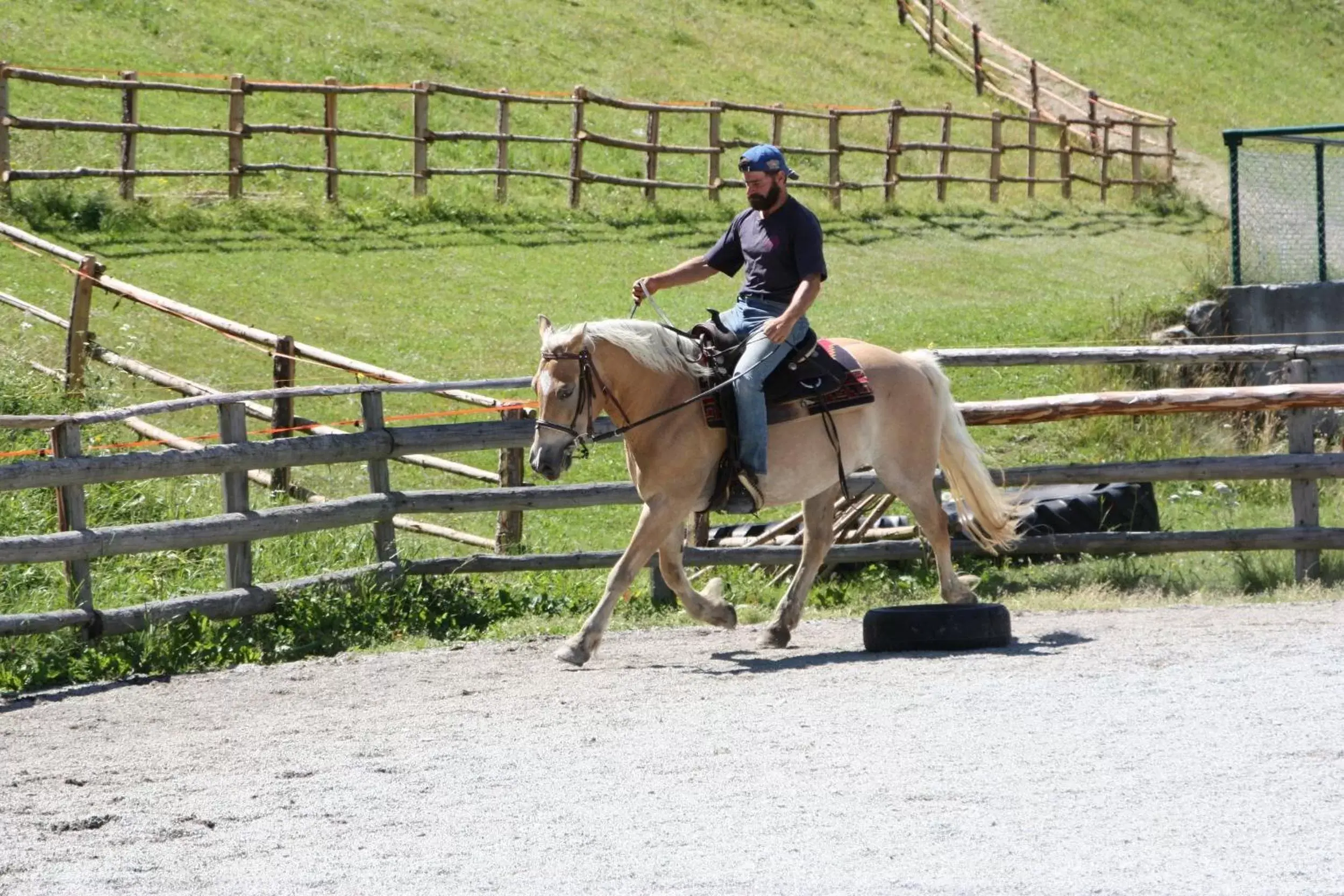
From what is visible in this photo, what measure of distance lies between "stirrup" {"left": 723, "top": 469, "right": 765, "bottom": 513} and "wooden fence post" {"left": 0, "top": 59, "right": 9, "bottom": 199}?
13.3 metres

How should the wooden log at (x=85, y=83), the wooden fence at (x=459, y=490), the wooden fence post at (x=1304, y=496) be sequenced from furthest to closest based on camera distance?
the wooden log at (x=85, y=83) → the wooden fence post at (x=1304, y=496) → the wooden fence at (x=459, y=490)

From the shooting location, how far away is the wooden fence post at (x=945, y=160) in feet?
100

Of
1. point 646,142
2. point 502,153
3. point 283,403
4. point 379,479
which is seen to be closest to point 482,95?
point 502,153

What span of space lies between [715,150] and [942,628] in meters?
19.0

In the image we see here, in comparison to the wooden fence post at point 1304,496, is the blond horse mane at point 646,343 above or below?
above

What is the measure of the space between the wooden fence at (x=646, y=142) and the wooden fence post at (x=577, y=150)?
0.02 metres

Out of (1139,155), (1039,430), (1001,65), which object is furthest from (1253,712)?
(1001,65)

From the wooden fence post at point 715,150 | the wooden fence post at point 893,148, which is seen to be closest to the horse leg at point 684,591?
the wooden fence post at point 715,150

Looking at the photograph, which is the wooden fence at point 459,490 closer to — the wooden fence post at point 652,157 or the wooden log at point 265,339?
the wooden log at point 265,339

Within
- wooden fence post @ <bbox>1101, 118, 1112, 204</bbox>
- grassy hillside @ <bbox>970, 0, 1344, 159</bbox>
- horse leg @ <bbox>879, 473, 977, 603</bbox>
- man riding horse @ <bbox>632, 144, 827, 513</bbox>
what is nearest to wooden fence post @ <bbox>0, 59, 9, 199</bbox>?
man riding horse @ <bbox>632, 144, 827, 513</bbox>

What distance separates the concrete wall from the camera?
577 inches

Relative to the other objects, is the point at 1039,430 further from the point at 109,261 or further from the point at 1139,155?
the point at 1139,155

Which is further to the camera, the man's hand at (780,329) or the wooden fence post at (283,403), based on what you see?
the wooden fence post at (283,403)

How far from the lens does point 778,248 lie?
801 cm
